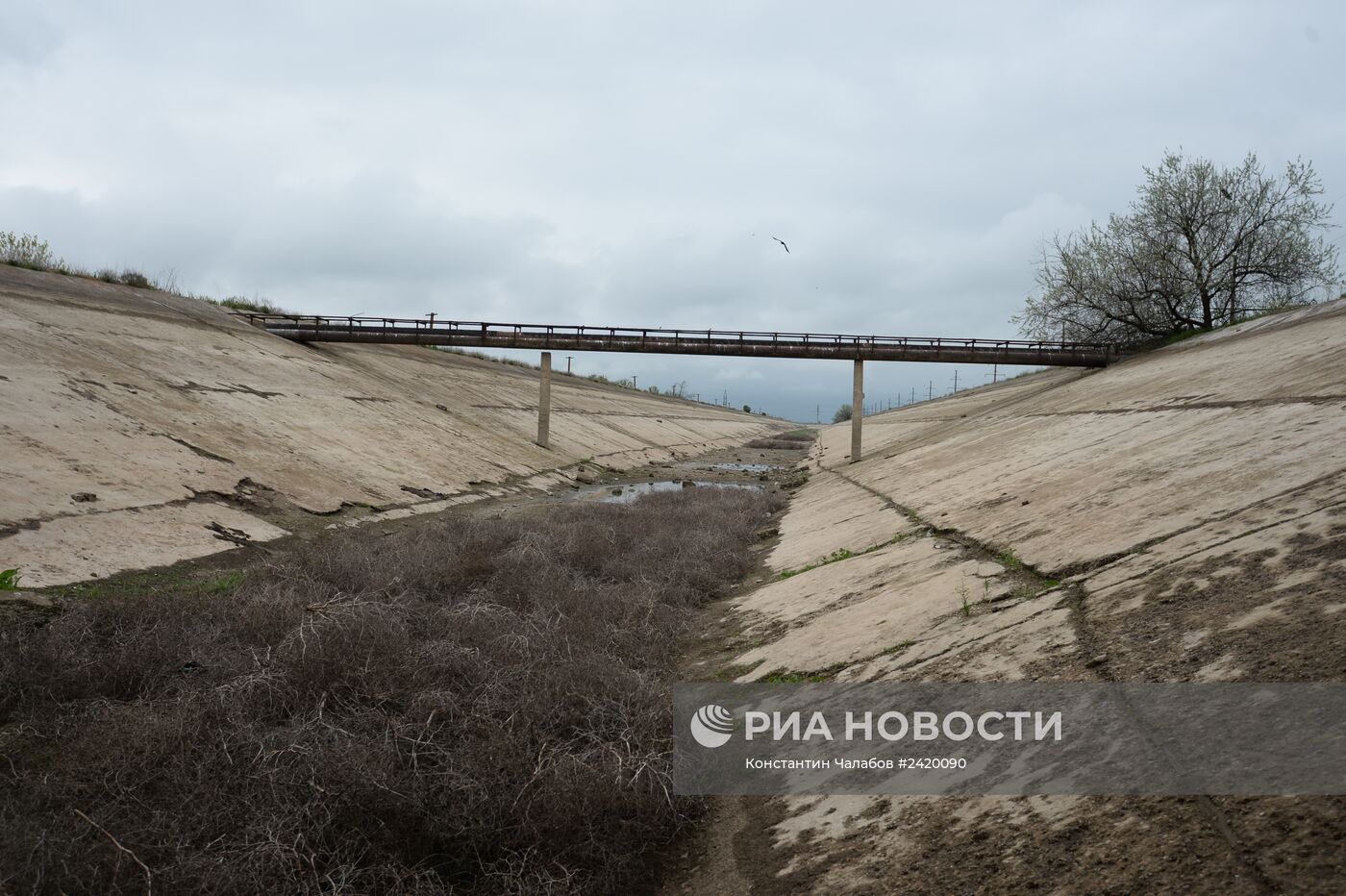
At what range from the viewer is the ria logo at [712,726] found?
17.3 feet

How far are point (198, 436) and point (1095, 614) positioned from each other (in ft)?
59.7

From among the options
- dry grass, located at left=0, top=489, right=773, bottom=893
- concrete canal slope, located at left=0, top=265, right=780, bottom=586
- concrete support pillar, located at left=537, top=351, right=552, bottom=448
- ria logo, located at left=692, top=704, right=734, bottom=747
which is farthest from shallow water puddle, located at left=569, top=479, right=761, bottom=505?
ria logo, located at left=692, top=704, right=734, bottom=747

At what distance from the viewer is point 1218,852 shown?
2625 millimetres

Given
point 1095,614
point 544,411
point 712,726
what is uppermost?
point 544,411

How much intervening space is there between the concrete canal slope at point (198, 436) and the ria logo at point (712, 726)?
858 cm

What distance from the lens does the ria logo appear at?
17.3 feet

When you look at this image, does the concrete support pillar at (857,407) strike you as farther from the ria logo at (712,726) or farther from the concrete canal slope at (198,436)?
the ria logo at (712,726)

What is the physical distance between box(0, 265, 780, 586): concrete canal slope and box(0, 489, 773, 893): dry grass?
4537 mm

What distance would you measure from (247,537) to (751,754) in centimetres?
1109

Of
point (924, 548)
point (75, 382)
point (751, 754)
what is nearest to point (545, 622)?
point (751, 754)

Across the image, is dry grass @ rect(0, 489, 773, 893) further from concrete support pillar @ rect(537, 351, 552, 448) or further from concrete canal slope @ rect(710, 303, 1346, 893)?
concrete support pillar @ rect(537, 351, 552, 448)

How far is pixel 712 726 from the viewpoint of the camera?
546 cm

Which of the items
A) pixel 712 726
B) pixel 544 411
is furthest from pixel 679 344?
pixel 712 726

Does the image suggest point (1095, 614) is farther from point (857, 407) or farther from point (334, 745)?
point (857, 407)
